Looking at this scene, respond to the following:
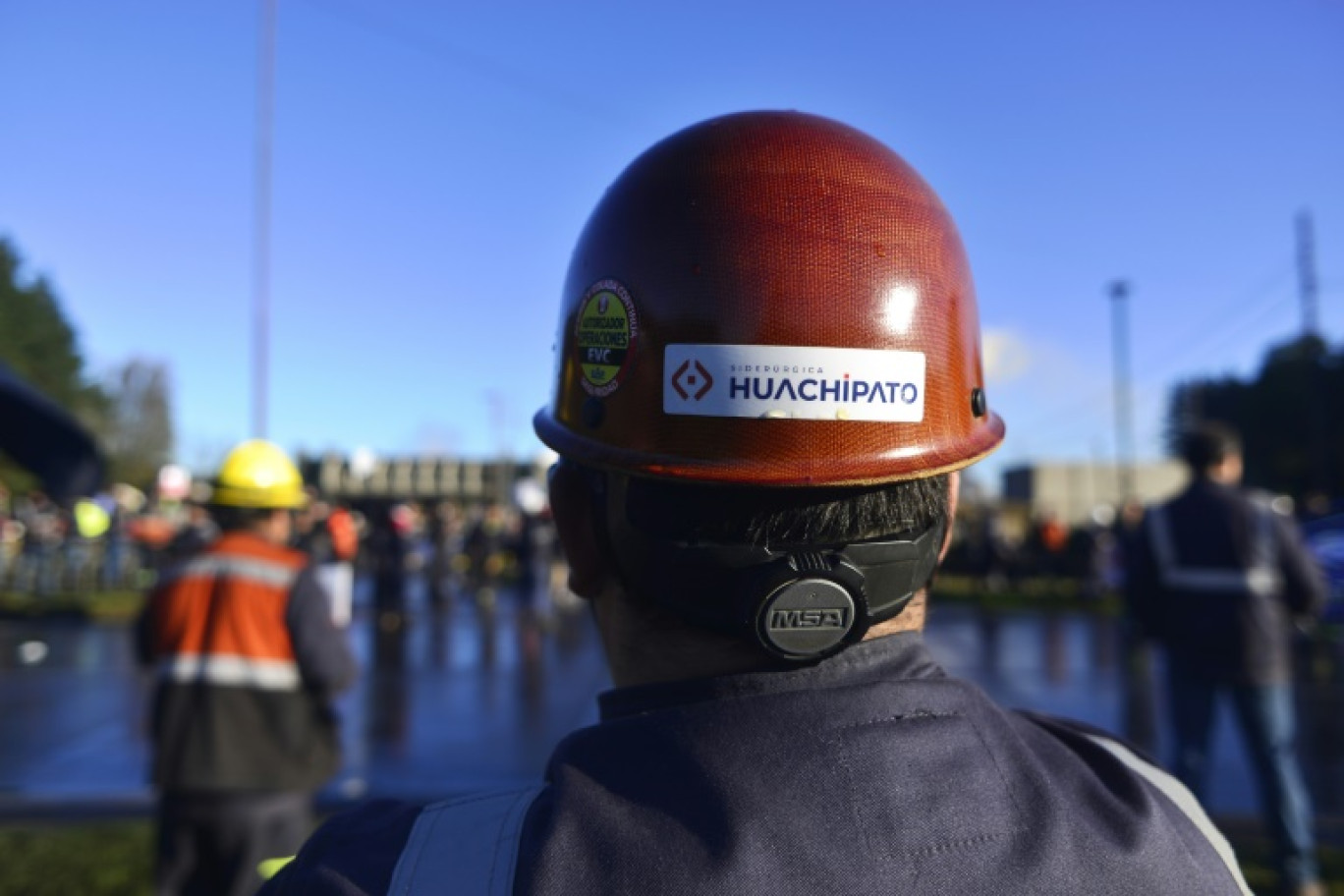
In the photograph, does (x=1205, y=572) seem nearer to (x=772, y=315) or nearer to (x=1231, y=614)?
(x=1231, y=614)

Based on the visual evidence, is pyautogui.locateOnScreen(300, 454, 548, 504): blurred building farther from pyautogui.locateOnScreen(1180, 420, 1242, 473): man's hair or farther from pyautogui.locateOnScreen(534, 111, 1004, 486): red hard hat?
pyautogui.locateOnScreen(534, 111, 1004, 486): red hard hat

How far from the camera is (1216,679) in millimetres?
4648

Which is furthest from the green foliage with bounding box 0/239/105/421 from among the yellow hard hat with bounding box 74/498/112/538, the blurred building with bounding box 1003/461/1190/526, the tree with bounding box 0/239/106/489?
the blurred building with bounding box 1003/461/1190/526

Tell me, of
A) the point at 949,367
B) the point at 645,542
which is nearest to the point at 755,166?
the point at 949,367

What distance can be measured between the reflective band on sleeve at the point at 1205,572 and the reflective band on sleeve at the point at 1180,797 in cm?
368

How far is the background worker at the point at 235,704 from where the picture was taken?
3623mm

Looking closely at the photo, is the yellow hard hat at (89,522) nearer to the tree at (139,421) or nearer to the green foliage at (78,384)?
the green foliage at (78,384)

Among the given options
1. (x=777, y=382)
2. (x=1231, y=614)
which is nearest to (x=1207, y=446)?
(x=1231, y=614)

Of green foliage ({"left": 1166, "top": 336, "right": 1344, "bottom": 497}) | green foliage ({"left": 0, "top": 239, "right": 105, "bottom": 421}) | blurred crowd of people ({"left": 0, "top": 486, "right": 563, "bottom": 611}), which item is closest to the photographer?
green foliage ({"left": 0, "top": 239, "right": 105, "bottom": 421})

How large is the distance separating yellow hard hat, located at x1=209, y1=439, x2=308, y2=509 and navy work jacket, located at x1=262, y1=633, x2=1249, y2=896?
3.04m

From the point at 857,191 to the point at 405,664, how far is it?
37.1ft

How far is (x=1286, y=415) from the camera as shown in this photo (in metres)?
51.7

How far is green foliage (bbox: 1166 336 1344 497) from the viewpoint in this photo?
45.8 m

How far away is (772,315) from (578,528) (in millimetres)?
381
